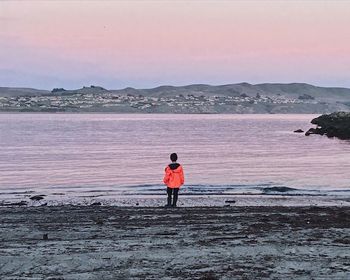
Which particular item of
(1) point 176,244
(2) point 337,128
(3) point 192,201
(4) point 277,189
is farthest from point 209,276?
(2) point 337,128

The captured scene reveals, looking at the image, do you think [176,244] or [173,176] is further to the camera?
[173,176]

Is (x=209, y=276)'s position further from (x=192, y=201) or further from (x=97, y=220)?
(x=192, y=201)

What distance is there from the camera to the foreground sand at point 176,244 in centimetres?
883

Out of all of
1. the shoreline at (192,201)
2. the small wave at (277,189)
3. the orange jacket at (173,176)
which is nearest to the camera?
the orange jacket at (173,176)

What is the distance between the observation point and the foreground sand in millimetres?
8828

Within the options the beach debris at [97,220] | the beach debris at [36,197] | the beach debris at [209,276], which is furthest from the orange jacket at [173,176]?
the beach debris at [209,276]

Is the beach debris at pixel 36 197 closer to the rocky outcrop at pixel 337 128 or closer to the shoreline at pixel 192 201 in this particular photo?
the shoreline at pixel 192 201

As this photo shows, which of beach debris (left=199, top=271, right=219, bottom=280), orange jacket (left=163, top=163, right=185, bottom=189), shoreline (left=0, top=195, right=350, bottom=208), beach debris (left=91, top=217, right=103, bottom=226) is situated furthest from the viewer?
shoreline (left=0, top=195, right=350, bottom=208)

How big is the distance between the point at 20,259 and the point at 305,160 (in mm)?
27872

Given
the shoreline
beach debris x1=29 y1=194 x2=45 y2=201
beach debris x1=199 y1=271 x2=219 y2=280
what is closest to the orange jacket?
the shoreline

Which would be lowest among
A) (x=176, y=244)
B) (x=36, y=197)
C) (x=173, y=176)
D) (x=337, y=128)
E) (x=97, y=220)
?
(x=36, y=197)

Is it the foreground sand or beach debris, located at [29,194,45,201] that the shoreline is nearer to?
beach debris, located at [29,194,45,201]

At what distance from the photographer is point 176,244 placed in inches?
420

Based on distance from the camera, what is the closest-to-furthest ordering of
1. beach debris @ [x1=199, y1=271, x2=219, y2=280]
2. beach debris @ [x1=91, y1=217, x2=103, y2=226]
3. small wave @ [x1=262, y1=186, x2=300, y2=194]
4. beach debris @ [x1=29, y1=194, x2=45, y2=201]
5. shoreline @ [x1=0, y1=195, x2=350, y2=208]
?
beach debris @ [x1=199, y1=271, x2=219, y2=280]
beach debris @ [x1=91, y1=217, x2=103, y2=226]
shoreline @ [x1=0, y1=195, x2=350, y2=208]
beach debris @ [x1=29, y1=194, x2=45, y2=201]
small wave @ [x1=262, y1=186, x2=300, y2=194]
